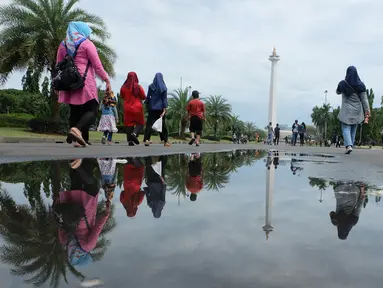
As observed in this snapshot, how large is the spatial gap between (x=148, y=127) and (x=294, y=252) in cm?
919

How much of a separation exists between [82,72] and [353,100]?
7.17 m

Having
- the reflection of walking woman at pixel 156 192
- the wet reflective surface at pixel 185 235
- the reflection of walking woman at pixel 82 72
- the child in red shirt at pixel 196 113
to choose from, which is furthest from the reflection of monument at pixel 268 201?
the child in red shirt at pixel 196 113

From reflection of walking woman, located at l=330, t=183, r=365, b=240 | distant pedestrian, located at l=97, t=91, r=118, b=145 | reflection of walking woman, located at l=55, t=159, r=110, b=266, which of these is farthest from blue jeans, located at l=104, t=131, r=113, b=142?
reflection of walking woman, located at l=330, t=183, r=365, b=240

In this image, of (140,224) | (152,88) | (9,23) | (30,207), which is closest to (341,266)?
(140,224)

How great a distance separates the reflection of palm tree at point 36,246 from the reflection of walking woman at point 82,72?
466 cm

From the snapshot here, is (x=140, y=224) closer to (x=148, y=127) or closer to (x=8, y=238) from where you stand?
(x=8, y=238)

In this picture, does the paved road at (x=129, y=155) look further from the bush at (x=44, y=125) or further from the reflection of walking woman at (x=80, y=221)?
the bush at (x=44, y=125)

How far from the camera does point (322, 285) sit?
1164 millimetres

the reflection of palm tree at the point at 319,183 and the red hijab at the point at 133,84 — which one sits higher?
the red hijab at the point at 133,84

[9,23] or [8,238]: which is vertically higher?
[9,23]

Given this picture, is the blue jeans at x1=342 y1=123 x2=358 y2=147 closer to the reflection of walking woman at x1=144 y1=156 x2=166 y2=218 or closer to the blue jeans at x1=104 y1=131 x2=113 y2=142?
the blue jeans at x1=104 y1=131 x2=113 y2=142

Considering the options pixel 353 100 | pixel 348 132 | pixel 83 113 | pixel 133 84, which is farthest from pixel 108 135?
pixel 353 100

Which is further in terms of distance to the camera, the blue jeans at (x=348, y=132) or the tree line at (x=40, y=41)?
the tree line at (x=40, y=41)

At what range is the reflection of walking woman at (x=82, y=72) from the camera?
6.41 meters
